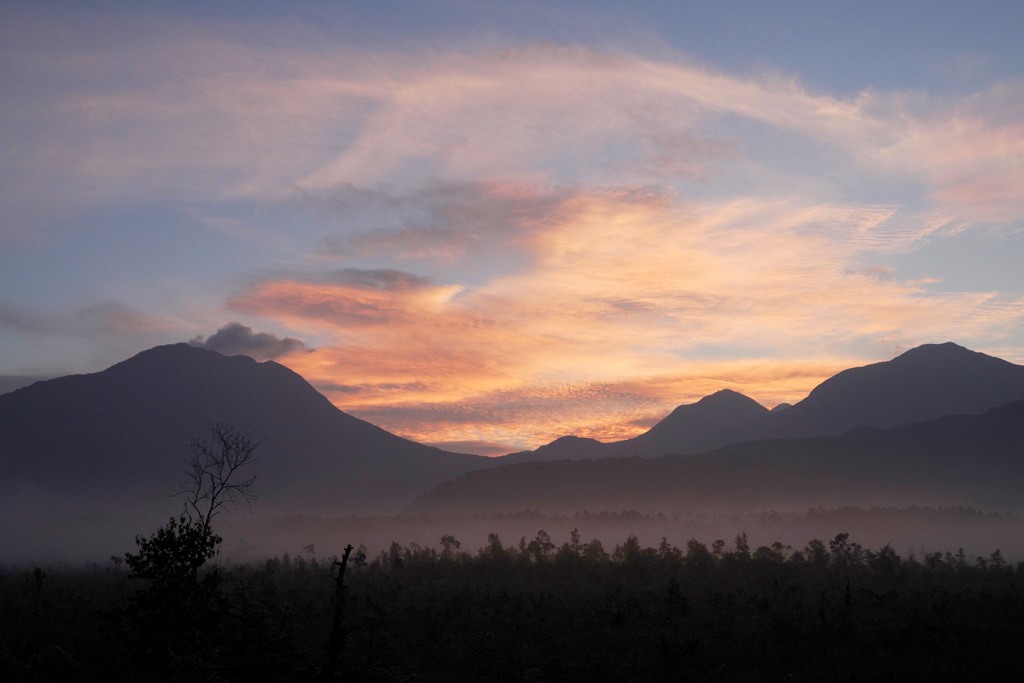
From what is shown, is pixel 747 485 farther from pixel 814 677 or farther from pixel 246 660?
pixel 246 660

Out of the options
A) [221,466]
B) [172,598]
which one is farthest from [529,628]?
[172,598]

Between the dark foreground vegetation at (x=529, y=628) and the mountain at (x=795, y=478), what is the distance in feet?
392

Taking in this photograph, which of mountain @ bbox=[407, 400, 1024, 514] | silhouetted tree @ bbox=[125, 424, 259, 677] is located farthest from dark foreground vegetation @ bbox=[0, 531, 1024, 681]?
mountain @ bbox=[407, 400, 1024, 514]

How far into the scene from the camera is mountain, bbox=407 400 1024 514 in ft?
509

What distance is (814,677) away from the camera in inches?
930

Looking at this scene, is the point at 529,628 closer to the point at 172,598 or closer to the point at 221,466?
the point at 221,466

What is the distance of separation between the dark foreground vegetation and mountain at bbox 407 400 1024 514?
120 m

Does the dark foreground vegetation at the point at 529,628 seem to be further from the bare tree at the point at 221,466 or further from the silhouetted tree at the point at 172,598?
the bare tree at the point at 221,466

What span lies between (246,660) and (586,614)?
1700 centimetres

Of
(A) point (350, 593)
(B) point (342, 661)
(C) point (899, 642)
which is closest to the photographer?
(B) point (342, 661)

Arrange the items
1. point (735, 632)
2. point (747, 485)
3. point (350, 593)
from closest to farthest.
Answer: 1. point (735, 632)
2. point (350, 593)
3. point (747, 485)

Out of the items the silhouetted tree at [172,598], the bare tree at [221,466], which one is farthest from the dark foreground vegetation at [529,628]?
the bare tree at [221,466]

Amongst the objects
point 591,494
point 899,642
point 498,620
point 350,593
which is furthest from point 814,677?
point 591,494

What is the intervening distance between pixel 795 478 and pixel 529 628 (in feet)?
496
